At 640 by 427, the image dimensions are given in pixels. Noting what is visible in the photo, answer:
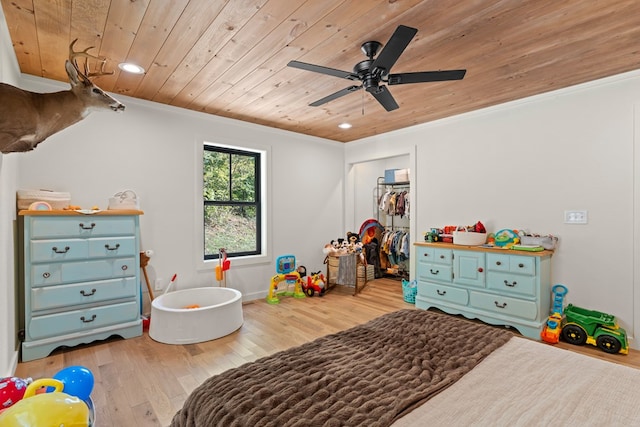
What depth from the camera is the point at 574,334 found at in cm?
286

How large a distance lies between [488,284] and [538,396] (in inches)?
99.3

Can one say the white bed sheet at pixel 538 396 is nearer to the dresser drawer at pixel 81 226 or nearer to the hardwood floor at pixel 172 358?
the hardwood floor at pixel 172 358

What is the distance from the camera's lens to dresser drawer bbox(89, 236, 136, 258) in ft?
9.24

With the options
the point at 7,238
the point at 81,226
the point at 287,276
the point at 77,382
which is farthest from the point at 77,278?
the point at 287,276

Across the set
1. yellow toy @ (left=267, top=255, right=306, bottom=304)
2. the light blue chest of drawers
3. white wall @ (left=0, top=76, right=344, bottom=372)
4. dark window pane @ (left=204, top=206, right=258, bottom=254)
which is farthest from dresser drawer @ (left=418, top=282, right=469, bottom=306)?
the light blue chest of drawers

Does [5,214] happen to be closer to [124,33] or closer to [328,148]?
[124,33]

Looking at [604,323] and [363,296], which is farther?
[363,296]

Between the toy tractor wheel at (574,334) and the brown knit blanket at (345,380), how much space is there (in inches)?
76.4

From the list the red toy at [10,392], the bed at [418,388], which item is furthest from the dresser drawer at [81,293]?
the bed at [418,388]

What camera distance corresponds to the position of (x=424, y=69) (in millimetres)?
2684

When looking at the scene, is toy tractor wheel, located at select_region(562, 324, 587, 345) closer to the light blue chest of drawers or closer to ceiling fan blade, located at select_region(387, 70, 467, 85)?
ceiling fan blade, located at select_region(387, 70, 467, 85)

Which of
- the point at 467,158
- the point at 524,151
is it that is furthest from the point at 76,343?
the point at 524,151

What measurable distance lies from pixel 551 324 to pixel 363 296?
2.25m

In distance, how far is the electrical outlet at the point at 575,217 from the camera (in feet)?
10.1
